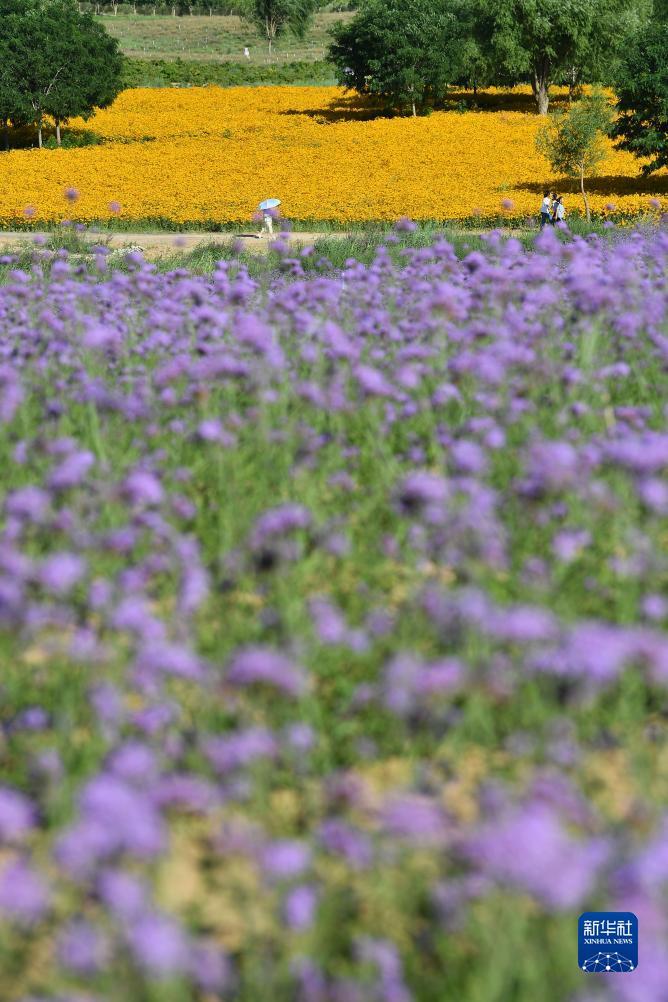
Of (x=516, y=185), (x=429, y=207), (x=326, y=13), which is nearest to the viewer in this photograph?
(x=429, y=207)

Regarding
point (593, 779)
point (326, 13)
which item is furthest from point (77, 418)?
point (326, 13)

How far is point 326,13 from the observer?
9750 centimetres

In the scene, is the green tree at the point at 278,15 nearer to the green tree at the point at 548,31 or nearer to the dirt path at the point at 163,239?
the green tree at the point at 548,31

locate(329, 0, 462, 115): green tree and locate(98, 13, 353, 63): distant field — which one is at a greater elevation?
locate(98, 13, 353, 63): distant field

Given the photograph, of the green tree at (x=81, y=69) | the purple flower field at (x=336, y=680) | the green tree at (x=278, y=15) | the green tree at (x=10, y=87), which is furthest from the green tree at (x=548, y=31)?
the green tree at (x=278, y=15)

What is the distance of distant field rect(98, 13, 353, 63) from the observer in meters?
73.6

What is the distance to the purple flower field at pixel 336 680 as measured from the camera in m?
2.14

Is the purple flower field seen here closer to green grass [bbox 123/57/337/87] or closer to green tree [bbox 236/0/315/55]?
green grass [bbox 123/57/337/87]

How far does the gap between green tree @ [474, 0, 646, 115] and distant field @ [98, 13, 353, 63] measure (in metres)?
31.3

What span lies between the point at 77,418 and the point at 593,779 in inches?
142

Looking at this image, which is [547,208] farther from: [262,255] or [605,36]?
[605,36]

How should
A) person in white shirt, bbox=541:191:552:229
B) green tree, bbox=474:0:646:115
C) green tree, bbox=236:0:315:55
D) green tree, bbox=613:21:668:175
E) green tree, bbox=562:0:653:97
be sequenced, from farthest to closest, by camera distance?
1. green tree, bbox=236:0:315:55
2. green tree, bbox=562:0:653:97
3. green tree, bbox=474:0:646:115
4. green tree, bbox=613:21:668:175
5. person in white shirt, bbox=541:191:552:229

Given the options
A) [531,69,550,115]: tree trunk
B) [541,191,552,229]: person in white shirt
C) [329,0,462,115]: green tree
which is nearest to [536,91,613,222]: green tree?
[541,191,552,229]: person in white shirt

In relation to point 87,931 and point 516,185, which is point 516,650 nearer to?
point 87,931
